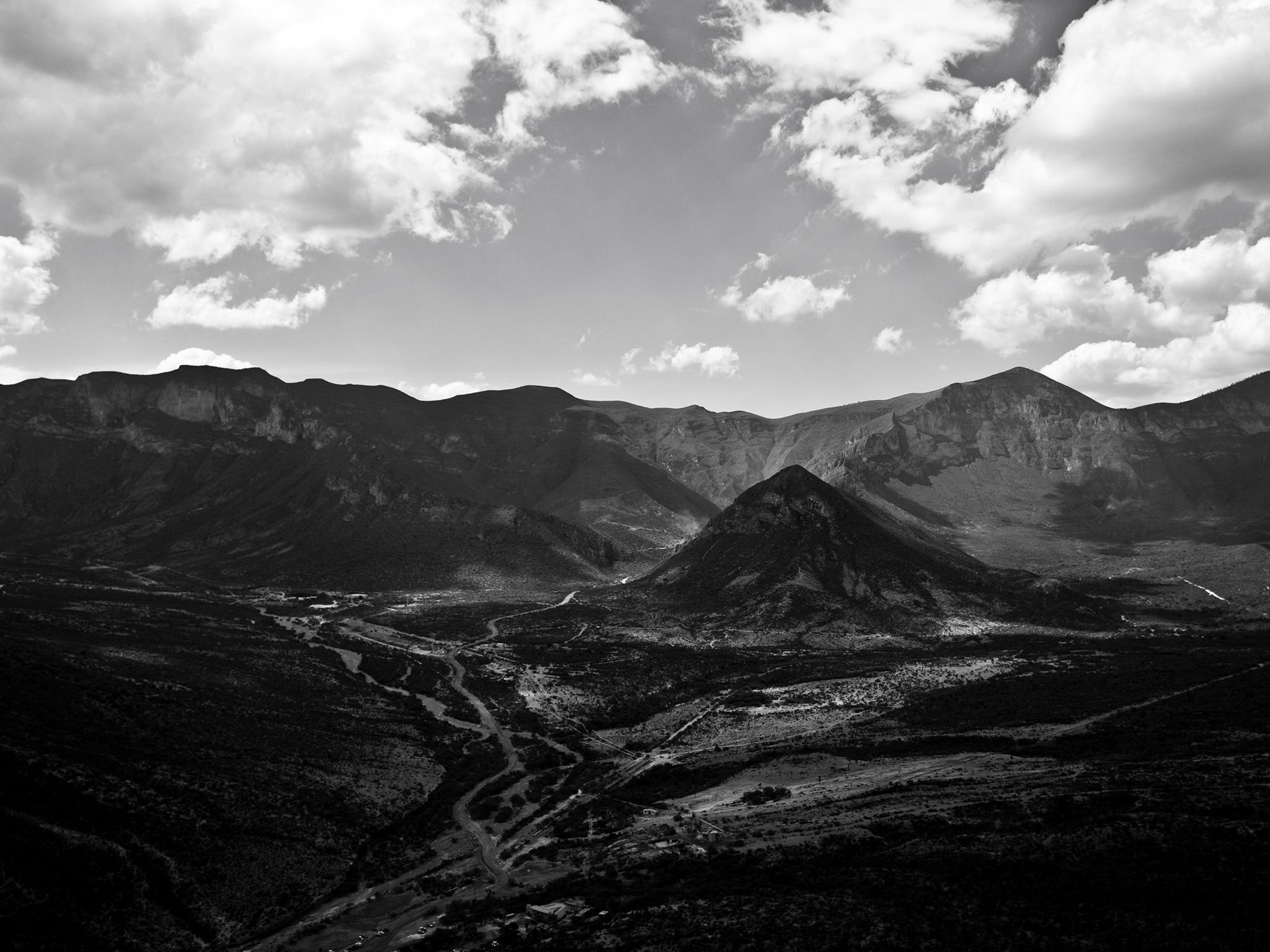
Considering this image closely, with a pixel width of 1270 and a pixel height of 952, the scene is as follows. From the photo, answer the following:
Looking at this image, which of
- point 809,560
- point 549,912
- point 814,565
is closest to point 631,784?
point 549,912

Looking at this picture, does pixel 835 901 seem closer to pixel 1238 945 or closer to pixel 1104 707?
pixel 1238 945

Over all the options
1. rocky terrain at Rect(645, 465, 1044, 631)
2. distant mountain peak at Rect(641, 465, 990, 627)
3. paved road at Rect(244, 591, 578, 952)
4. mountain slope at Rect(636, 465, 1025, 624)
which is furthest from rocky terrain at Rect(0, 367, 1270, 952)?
distant mountain peak at Rect(641, 465, 990, 627)

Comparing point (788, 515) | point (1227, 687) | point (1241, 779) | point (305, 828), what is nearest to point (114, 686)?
point (305, 828)

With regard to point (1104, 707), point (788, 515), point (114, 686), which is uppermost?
point (788, 515)

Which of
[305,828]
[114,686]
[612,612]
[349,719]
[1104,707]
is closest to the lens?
[305,828]

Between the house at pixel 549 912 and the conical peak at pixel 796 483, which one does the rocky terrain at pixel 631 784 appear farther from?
the conical peak at pixel 796 483

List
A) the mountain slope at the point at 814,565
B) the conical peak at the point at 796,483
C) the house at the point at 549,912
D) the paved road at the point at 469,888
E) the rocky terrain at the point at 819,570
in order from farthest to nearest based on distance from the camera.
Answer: the conical peak at the point at 796,483
the mountain slope at the point at 814,565
the rocky terrain at the point at 819,570
the paved road at the point at 469,888
the house at the point at 549,912

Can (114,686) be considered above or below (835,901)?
above

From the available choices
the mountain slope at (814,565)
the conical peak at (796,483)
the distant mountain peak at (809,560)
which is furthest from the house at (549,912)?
the conical peak at (796,483)
